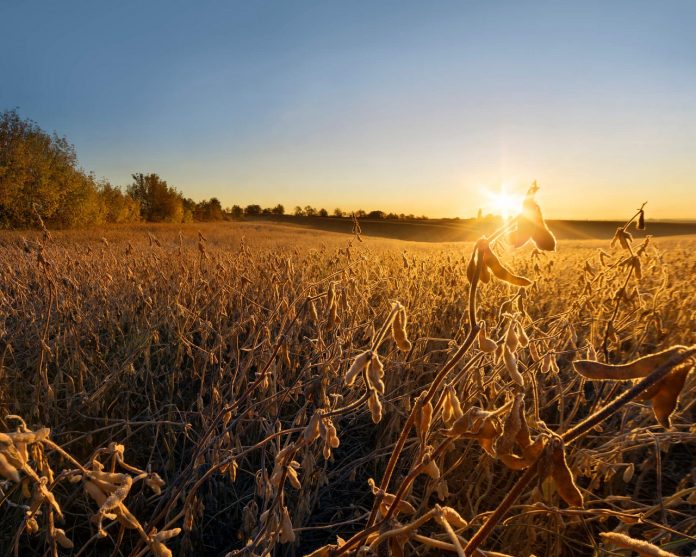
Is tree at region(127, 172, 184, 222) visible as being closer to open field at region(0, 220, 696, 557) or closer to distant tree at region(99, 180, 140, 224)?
distant tree at region(99, 180, 140, 224)

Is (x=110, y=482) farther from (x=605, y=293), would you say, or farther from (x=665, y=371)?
(x=605, y=293)

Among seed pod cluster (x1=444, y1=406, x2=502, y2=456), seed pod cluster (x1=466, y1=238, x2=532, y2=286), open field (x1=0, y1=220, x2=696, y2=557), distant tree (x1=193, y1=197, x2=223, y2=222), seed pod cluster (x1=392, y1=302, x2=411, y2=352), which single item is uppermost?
distant tree (x1=193, y1=197, x2=223, y2=222)

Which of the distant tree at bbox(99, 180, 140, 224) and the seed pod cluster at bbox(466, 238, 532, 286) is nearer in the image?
the seed pod cluster at bbox(466, 238, 532, 286)

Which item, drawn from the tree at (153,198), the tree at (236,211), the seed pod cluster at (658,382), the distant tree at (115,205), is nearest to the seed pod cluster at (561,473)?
the seed pod cluster at (658,382)

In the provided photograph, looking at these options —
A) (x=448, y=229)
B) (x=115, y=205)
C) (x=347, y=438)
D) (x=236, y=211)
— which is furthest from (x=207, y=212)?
(x=347, y=438)

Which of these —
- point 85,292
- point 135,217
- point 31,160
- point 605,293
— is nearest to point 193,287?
point 85,292

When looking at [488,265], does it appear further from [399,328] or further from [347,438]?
[347,438]

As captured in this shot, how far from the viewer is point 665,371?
0.57 metres

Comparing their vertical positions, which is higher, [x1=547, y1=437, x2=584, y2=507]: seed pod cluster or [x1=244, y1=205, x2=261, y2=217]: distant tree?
[x1=244, y1=205, x2=261, y2=217]: distant tree

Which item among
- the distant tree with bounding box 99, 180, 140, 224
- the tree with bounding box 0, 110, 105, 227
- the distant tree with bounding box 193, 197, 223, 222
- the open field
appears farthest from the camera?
the distant tree with bounding box 193, 197, 223, 222

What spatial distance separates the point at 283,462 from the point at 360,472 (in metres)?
1.61

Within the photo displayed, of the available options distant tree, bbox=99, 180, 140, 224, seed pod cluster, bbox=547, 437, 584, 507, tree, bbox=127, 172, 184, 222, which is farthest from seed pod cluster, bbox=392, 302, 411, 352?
tree, bbox=127, 172, 184, 222

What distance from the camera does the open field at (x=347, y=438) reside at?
0.94 m

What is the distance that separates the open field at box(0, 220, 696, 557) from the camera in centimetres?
94
